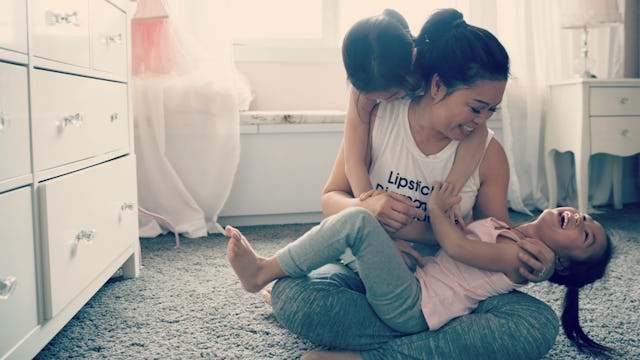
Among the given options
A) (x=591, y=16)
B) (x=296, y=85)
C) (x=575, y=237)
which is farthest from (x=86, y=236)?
(x=591, y=16)

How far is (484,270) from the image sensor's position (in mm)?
1000

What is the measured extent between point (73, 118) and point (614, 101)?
6.70 ft

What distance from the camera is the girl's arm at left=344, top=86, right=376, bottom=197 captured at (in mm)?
1127

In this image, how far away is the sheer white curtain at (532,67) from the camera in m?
2.53

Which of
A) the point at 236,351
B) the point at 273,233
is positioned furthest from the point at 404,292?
the point at 273,233

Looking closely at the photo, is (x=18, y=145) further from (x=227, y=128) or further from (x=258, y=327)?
(x=227, y=128)

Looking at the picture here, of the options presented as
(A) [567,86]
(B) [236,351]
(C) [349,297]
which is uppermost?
(A) [567,86]

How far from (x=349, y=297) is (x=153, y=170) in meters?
1.27

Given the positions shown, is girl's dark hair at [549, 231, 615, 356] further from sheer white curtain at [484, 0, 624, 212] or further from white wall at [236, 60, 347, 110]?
white wall at [236, 60, 347, 110]

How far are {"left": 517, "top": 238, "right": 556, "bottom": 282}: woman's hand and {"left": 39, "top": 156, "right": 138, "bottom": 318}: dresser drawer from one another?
776mm

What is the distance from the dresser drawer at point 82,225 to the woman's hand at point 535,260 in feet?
2.55

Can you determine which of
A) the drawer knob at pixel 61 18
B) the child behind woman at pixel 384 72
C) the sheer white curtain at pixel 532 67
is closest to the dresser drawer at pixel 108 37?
the drawer knob at pixel 61 18

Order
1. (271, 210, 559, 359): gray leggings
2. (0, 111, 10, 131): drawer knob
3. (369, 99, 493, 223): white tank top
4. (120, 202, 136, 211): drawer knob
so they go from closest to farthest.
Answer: (0, 111, 10, 131): drawer knob
(271, 210, 559, 359): gray leggings
(369, 99, 493, 223): white tank top
(120, 202, 136, 211): drawer knob

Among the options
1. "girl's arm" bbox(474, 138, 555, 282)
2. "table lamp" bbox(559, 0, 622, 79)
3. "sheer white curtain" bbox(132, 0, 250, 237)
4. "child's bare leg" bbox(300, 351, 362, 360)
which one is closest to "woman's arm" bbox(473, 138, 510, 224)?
"girl's arm" bbox(474, 138, 555, 282)
